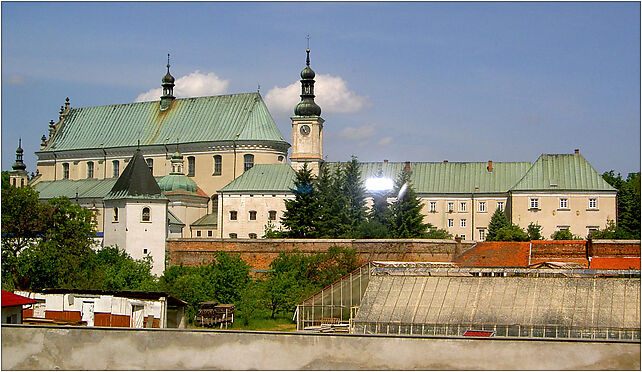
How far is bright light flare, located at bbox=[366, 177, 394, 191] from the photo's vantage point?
67512mm

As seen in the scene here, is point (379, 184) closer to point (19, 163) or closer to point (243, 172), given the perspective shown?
point (243, 172)

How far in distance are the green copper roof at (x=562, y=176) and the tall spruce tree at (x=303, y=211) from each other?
14.8 m

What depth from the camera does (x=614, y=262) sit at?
4388cm

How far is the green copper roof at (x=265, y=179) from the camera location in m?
65.3

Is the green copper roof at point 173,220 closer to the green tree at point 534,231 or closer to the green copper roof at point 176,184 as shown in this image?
the green copper roof at point 176,184

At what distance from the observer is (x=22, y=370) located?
16.2 m

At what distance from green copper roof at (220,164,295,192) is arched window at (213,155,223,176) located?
9.18ft

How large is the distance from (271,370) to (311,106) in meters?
54.1

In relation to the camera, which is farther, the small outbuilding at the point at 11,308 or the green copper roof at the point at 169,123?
the green copper roof at the point at 169,123

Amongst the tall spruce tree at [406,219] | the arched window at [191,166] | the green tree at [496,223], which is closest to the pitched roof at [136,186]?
the tall spruce tree at [406,219]

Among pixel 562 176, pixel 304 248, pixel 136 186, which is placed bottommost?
pixel 304 248

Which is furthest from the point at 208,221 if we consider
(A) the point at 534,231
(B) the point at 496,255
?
(B) the point at 496,255

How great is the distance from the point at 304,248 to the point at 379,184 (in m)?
17.5

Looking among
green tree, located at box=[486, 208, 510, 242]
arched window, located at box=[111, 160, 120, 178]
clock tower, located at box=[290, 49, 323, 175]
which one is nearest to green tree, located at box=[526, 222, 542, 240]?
green tree, located at box=[486, 208, 510, 242]
